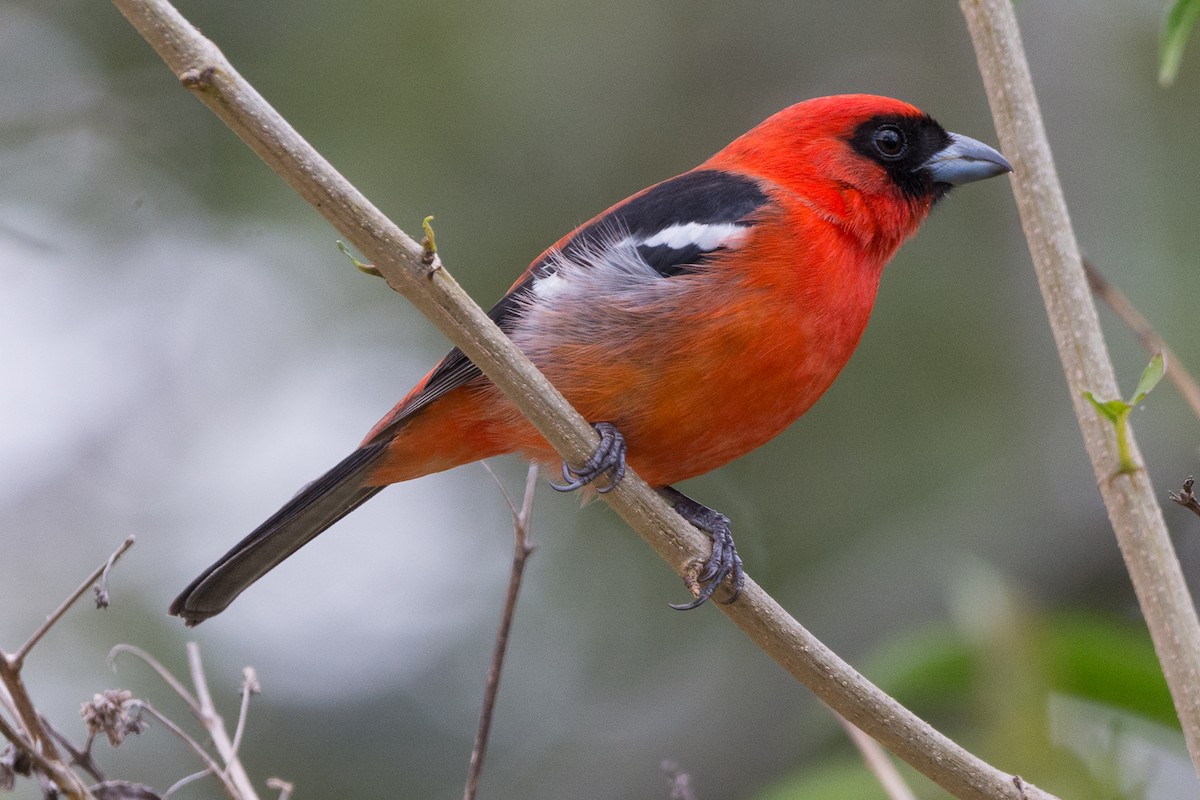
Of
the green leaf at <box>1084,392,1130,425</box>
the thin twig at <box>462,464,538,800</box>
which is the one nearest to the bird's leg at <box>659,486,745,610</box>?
the thin twig at <box>462,464,538,800</box>

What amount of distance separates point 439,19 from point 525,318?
4.39 meters

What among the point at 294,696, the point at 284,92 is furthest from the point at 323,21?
the point at 294,696

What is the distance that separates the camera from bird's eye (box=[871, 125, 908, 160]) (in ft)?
14.1

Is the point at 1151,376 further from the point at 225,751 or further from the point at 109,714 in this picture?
the point at 109,714

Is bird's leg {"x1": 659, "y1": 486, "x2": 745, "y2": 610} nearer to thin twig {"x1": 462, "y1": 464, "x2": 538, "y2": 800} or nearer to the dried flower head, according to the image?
thin twig {"x1": 462, "y1": 464, "x2": 538, "y2": 800}

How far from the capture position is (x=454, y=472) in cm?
812

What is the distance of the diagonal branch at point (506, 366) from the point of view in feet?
6.84

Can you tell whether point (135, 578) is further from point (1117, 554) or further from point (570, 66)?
point (1117, 554)

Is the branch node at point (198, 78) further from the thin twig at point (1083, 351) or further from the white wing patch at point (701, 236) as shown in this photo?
the white wing patch at point (701, 236)

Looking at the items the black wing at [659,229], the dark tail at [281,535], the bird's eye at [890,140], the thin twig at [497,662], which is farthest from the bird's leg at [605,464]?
the bird's eye at [890,140]

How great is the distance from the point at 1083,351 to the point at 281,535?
95.2 inches

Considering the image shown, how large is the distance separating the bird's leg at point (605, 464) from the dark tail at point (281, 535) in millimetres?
873

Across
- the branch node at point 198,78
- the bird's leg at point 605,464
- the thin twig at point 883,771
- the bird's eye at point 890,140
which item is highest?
the branch node at point 198,78

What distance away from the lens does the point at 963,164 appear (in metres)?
4.25
